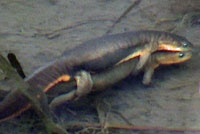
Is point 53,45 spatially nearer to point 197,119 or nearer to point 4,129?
point 4,129

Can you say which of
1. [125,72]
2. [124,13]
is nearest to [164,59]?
[125,72]

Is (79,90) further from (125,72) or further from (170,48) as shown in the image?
(170,48)

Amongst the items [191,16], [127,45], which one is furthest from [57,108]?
[191,16]

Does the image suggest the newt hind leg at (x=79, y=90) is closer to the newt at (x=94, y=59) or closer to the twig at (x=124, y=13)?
the newt at (x=94, y=59)

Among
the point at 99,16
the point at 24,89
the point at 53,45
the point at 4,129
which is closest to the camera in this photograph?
the point at 24,89

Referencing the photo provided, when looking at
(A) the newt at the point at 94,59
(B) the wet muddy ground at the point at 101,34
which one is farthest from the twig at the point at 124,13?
(A) the newt at the point at 94,59

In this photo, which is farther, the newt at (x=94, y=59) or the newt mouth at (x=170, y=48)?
the newt mouth at (x=170, y=48)

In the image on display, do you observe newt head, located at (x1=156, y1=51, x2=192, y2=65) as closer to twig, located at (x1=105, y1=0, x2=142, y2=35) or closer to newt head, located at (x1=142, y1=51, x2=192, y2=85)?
newt head, located at (x1=142, y1=51, x2=192, y2=85)
